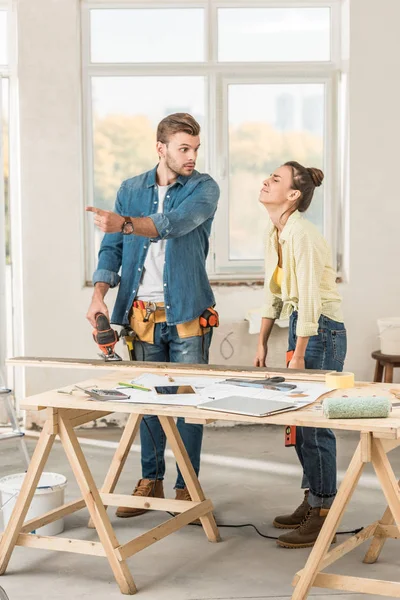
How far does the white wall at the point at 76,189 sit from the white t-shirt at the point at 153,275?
1918mm

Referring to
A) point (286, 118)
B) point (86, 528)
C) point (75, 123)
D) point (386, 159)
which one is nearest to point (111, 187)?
point (75, 123)

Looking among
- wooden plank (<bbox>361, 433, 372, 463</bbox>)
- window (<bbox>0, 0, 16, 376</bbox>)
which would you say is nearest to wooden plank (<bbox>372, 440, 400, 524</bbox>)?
wooden plank (<bbox>361, 433, 372, 463</bbox>)

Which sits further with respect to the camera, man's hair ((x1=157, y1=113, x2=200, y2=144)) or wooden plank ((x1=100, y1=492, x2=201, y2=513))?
man's hair ((x1=157, y1=113, x2=200, y2=144))

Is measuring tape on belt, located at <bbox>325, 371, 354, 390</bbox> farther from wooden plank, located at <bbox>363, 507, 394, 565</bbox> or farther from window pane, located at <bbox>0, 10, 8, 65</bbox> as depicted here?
window pane, located at <bbox>0, 10, 8, 65</bbox>

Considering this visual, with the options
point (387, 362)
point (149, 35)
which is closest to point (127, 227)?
point (387, 362)

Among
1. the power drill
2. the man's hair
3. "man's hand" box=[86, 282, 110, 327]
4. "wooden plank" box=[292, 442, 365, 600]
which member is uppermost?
the man's hair

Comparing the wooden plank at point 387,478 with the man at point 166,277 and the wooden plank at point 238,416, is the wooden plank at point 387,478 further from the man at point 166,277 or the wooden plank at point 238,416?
the man at point 166,277

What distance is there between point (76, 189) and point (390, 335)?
215 centimetres

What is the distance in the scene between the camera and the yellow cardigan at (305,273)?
337 centimetres

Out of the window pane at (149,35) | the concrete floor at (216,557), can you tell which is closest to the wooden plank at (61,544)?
the concrete floor at (216,557)

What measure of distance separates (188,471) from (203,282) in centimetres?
87

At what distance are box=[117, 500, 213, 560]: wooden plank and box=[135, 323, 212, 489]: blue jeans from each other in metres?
0.39

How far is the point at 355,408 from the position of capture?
102 inches

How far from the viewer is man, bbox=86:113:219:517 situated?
3787 mm
